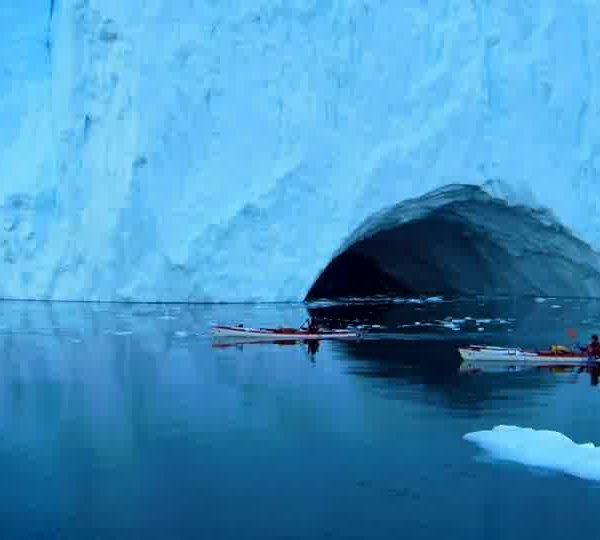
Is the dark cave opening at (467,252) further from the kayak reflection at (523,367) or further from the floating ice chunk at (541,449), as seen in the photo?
the floating ice chunk at (541,449)

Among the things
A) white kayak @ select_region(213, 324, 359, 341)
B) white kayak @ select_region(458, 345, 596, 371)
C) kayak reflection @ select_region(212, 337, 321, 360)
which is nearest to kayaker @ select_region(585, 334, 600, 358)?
white kayak @ select_region(458, 345, 596, 371)

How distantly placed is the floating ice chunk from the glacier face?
444 inches

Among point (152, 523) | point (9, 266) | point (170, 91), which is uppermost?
point (170, 91)

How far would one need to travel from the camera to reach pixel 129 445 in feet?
21.6

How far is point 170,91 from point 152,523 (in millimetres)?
13862

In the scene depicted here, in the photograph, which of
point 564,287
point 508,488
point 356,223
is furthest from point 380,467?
point 564,287

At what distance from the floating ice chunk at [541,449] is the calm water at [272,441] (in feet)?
0.48

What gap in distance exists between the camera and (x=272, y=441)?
6699 millimetres

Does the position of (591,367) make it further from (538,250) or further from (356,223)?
(538,250)

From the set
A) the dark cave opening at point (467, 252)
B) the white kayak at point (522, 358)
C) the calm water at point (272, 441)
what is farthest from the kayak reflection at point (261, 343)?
the dark cave opening at point (467, 252)

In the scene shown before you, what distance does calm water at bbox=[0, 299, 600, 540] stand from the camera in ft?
16.7

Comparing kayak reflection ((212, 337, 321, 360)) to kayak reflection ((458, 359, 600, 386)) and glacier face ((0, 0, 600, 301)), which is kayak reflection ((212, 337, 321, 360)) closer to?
kayak reflection ((458, 359, 600, 386))

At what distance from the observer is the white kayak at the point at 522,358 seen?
1059cm

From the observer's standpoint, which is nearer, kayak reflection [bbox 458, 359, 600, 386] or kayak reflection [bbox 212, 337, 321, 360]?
kayak reflection [bbox 458, 359, 600, 386]
